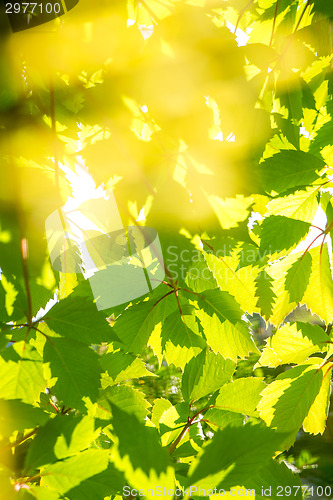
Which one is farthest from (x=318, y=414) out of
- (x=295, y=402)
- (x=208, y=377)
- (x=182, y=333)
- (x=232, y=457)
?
(x=232, y=457)

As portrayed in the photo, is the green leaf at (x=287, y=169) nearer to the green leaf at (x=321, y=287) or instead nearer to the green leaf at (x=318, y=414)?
the green leaf at (x=321, y=287)

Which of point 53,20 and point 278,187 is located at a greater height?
point 53,20

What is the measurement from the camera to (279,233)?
2.10 feet

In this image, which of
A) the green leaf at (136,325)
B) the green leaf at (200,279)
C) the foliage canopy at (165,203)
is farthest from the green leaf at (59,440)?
the green leaf at (200,279)

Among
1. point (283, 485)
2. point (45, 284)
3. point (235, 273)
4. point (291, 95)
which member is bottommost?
point (283, 485)

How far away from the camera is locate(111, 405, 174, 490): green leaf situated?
31 centimetres

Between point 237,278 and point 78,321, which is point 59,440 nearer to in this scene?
point 78,321

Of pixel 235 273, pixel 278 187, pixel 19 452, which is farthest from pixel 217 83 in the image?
pixel 19 452

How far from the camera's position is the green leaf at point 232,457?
0.34 m

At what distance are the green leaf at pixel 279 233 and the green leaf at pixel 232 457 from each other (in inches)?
13.2

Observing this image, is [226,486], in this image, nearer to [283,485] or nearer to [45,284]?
[283,485]

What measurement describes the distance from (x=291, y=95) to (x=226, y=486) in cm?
56

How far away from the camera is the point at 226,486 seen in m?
0.35

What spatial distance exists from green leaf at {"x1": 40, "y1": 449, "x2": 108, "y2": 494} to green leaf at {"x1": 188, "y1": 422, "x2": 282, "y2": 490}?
0.47ft
